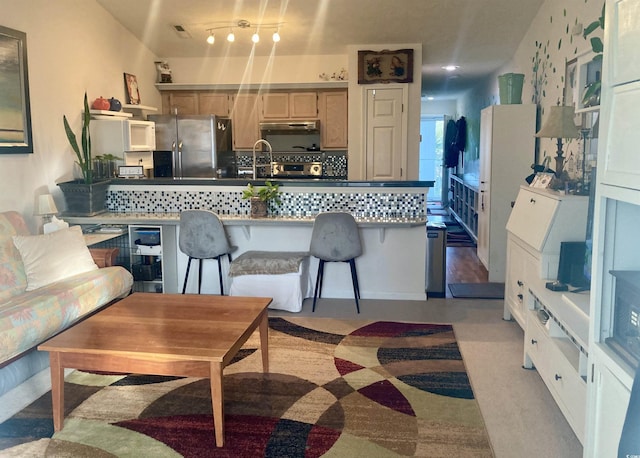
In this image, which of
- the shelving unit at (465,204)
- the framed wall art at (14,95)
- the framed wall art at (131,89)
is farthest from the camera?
the shelving unit at (465,204)

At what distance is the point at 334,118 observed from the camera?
7.09 metres

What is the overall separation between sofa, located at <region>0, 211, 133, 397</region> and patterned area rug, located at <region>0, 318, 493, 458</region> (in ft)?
1.06

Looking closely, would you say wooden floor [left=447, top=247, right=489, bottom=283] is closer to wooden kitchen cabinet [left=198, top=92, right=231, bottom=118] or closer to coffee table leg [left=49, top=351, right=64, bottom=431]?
wooden kitchen cabinet [left=198, top=92, right=231, bottom=118]

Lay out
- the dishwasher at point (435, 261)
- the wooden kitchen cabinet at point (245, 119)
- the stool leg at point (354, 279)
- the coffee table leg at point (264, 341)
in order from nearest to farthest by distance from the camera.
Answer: the coffee table leg at point (264, 341)
the stool leg at point (354, 279)
the dishwasher at point (435, 261)
the wooden kitchen cabinet at point (245, 119)

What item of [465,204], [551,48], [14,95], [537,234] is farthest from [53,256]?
[465,204]

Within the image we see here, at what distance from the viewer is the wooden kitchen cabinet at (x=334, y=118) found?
7.06 meters

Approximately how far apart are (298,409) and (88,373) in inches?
56.1

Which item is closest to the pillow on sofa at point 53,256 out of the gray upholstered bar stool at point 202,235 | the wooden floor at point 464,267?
the gray upholstered bar stool at point 202,235

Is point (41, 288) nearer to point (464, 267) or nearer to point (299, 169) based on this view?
point (299, 169)

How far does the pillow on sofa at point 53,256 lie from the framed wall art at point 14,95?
850 mm

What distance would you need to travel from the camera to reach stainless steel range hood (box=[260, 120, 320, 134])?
701cm

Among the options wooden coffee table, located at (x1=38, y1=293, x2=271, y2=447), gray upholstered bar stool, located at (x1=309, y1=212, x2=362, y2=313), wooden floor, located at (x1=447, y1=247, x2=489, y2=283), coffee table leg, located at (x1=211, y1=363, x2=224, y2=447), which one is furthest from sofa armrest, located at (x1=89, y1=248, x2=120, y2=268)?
wooden floor, located at (x1=447, y1=247, x2=489, y2=283)

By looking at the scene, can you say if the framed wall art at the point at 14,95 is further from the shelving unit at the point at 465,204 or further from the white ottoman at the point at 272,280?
the shelving unit at the point at 465,204

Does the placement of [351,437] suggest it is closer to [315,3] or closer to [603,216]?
[603,216]
